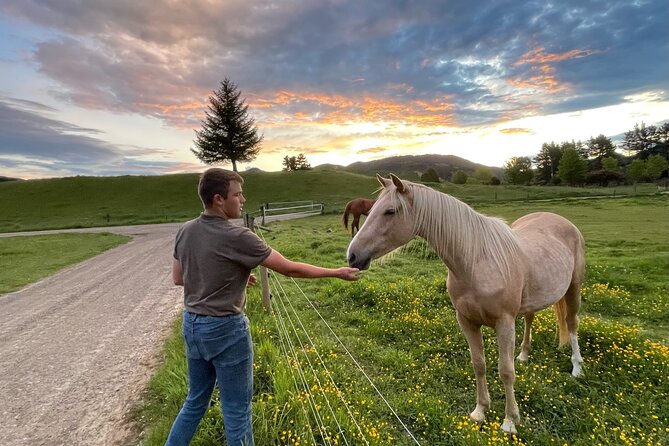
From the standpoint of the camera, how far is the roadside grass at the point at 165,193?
40.7 m

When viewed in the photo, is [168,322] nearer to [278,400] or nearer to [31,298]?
[278,400]

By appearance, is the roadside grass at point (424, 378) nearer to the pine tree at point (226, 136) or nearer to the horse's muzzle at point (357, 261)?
the horse's muzzle at point (357, 261)

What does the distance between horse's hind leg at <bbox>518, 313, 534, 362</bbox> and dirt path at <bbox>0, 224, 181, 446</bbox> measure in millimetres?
5047

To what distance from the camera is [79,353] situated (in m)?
5.79

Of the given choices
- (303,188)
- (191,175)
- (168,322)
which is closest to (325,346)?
(168,322)

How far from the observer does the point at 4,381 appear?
16.4 ft

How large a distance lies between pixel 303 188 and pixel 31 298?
4408 cm

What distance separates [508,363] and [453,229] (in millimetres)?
1569

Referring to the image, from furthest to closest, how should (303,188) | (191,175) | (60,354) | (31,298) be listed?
(191,175), (303,188), (31,298), (60,354)

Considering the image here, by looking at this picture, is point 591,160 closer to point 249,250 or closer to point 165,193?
point 165,193

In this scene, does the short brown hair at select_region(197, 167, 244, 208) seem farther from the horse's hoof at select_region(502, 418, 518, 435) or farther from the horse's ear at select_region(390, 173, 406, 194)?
the horse's hoof at select_region(502, 418, 518, 435)

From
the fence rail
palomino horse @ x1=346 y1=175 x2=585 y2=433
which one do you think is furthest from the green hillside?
palomino horse @ x1=346 y1=175 x2=585 y2=433

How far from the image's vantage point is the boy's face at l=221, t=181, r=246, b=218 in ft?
7.94

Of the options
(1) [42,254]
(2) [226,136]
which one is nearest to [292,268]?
(1) [42,254]
